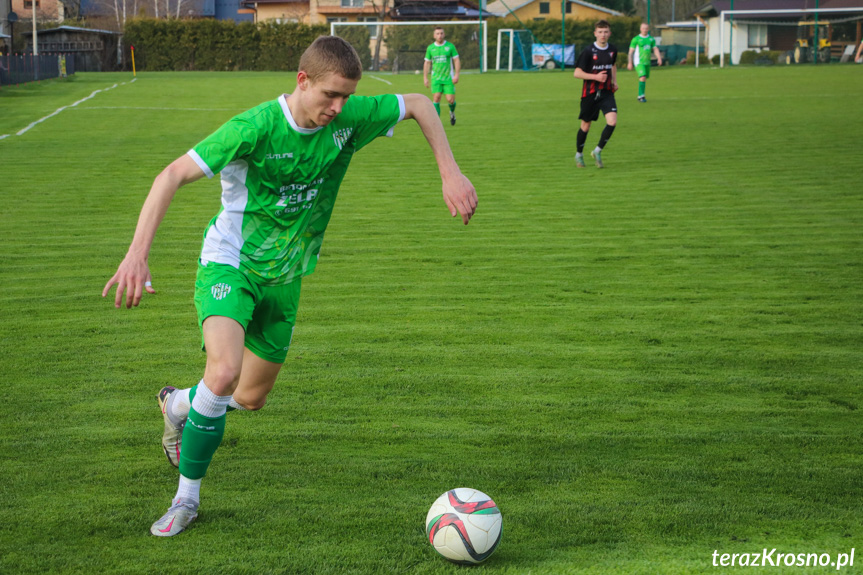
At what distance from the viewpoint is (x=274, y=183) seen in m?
3.86

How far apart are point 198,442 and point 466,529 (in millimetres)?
1177

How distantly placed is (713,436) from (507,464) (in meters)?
1.19

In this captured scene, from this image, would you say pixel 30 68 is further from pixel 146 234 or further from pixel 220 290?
pixel 146 234

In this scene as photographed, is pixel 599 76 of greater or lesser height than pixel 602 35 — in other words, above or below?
below

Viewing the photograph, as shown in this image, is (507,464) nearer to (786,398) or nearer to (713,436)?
(713,436)

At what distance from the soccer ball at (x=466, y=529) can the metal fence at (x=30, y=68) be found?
3368 centimetres

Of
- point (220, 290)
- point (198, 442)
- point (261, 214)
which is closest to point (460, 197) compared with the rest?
point (261, 214)

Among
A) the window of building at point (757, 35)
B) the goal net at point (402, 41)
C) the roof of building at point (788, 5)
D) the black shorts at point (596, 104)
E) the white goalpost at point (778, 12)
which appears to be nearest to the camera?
the black shorts at point (596, 104)

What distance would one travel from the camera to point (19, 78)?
34031 millimetres

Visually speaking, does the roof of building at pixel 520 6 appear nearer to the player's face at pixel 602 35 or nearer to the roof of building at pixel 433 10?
the roof of building at pixel 433 10

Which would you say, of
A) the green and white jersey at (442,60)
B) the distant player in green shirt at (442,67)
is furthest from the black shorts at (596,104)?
the green and white jersey at (442,60)

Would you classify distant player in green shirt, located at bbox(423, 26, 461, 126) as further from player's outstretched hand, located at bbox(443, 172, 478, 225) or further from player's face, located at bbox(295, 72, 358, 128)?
player's face, located at bbox(295, 72, 358, 128)

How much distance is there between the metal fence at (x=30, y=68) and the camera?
32.6 m

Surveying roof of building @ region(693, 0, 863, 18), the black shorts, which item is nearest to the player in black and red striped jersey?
the black shorts
